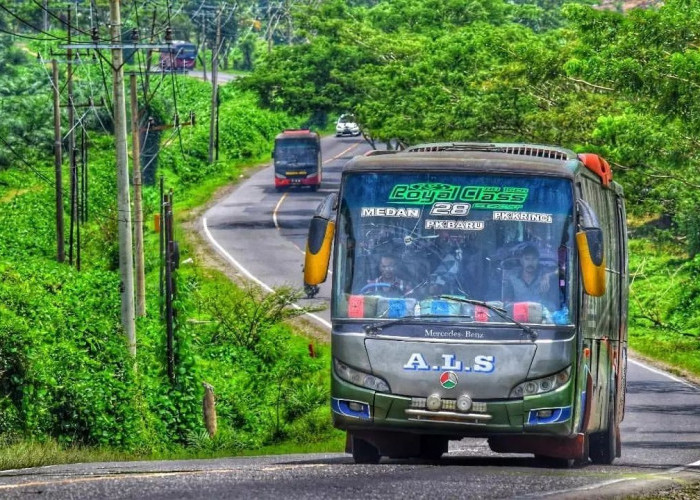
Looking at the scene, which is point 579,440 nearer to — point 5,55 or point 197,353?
point 197,353

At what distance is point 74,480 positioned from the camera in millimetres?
11844

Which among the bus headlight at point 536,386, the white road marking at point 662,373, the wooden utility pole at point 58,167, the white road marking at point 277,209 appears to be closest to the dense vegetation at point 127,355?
the wooden utility pole at point 58,167

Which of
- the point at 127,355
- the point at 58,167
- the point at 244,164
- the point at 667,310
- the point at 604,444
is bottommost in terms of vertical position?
the point at 667,310

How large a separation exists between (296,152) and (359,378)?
183ft

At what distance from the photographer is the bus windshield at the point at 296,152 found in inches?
2709

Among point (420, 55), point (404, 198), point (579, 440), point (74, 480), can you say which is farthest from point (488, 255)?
point (420, 55)

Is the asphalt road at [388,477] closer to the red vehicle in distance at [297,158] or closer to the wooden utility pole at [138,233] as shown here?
the wooden utility pole at [138,233]

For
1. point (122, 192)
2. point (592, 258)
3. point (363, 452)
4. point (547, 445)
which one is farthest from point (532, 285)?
point (122, 192)

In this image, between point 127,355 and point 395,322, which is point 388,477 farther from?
point 127,355

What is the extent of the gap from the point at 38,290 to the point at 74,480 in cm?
2134

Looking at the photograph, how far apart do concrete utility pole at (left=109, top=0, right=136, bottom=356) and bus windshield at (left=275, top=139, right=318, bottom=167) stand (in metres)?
39.1

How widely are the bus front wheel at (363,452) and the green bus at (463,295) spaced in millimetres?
761

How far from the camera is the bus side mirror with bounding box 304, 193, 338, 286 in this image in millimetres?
13336

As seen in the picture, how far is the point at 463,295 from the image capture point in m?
13.5
